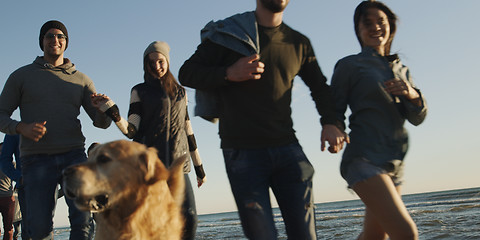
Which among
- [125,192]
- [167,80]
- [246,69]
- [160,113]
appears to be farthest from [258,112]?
[167,80]

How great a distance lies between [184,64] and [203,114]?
0.38 metres

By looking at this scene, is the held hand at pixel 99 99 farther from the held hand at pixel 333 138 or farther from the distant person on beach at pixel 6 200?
the distant person on beach at pixel 6 200

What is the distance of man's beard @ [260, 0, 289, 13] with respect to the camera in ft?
9.64

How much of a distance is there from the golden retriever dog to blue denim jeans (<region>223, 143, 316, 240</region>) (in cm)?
52

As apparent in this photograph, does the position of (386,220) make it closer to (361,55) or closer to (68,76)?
(361,55)

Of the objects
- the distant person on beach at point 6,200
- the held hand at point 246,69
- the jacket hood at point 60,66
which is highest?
the jacket hood at point 60,66

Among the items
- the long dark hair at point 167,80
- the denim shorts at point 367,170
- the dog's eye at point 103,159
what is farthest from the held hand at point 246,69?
the long dark hair at point 167,80

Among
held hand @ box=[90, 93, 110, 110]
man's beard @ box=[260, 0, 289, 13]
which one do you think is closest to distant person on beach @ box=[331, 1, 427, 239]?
man's beard @ box=[260, 0, 289, 13]

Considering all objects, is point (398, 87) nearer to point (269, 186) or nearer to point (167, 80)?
point (269, 186)

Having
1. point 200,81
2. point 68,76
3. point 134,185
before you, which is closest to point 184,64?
point 200,81

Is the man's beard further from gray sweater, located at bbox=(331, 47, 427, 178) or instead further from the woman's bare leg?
the woman's bare leg

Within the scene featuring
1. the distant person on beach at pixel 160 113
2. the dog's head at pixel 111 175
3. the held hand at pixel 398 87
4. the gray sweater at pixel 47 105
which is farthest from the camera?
the gray sweater at pixel 47 105

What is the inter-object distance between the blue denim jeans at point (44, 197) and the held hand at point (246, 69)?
2.40 metres

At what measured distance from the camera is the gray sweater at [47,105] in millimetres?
4277
